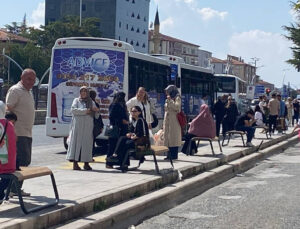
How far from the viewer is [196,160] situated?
52.8 feet

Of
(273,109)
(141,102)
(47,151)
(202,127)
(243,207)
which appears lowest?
(243,207)

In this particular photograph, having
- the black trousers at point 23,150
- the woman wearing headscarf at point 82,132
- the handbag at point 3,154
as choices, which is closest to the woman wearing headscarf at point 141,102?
the woman wearing headscarf at point 82,132

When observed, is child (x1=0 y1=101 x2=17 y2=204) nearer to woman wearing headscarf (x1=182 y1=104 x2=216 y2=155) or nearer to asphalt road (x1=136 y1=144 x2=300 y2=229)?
asphalt road (x1=136 y1=144 x2=300 y2=229)

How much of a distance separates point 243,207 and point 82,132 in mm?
3945

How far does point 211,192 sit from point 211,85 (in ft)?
66.2

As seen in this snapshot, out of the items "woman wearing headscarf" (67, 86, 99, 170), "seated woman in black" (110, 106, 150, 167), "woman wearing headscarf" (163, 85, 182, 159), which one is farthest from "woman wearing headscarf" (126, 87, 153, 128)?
"woman wearing headscarf" (67, 86, 99, 170)

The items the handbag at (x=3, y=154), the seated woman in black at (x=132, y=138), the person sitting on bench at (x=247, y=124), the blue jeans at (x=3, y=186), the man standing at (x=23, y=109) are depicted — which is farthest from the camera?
the person sitting on bench at (x=247, y=124)

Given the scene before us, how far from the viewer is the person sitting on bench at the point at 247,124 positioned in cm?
2211

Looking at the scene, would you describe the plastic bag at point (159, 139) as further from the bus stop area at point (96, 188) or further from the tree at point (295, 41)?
the tree at point (295, 41)

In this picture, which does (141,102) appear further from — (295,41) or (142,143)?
(295,41)

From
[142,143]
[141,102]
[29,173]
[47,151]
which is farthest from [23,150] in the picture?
[47,151]

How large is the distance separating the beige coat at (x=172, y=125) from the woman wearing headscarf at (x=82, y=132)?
2.98 meters

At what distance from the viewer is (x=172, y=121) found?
1594 cm

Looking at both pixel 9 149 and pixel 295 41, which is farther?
pixel 295 41
